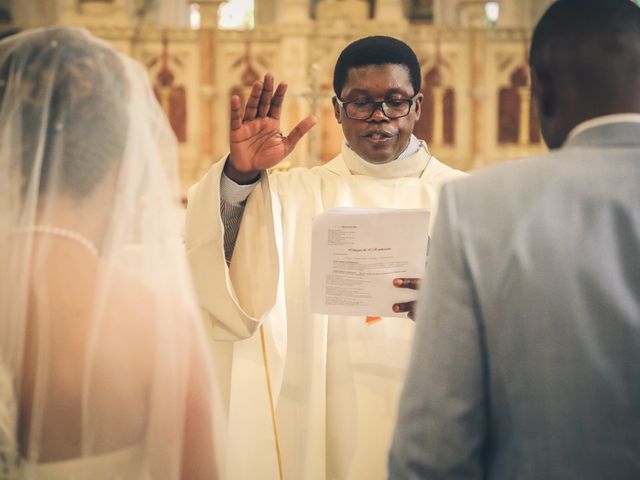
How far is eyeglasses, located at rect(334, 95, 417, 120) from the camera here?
283 centimetres

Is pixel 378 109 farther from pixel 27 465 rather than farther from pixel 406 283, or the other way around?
pixel 27 465

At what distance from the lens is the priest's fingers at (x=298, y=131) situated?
97.3 inches

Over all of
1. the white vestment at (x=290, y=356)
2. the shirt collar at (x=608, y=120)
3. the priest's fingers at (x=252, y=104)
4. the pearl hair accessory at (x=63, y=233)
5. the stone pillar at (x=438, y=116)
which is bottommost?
the white vestment at (x=290, y=356)

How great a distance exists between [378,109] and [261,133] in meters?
0.56

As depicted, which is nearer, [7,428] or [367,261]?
[7,428]

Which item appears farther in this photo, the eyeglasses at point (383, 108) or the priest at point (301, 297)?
the eyeglasses at point (383, 108)

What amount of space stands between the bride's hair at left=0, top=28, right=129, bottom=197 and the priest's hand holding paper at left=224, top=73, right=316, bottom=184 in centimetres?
101

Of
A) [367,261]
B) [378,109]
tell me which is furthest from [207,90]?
[367,261]

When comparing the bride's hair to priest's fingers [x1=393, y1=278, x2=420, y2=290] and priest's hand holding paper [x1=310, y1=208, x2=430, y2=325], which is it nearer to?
priest's hand holding paper [x1=310, y1=208, x2=430, y2=325]

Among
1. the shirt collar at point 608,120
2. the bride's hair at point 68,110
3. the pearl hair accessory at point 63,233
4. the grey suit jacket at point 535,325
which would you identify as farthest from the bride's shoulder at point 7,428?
the shirt collar at point 608,120

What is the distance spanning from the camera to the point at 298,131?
2.52 meters

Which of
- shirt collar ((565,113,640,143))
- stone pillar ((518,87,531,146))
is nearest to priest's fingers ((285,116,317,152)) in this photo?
shirt collar ((565,113,640,143))

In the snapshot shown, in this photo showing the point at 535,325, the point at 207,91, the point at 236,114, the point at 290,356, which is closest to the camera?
the point at 535,325

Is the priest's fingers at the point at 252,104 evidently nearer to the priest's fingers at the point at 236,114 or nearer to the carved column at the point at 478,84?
the priest's fingers at the point at 236,114
